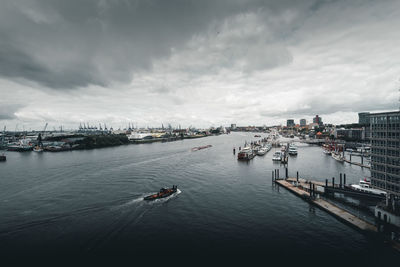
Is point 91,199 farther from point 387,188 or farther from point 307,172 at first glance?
point 307,172

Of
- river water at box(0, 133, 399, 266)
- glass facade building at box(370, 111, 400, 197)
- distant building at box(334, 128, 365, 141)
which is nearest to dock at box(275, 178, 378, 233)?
river water at box(0, 133, 399, 266)

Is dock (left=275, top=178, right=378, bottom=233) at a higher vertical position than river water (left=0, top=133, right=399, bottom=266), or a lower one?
higher

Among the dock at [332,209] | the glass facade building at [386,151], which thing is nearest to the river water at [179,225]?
the dock at [332,209]

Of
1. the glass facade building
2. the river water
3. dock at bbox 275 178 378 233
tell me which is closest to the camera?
the river water

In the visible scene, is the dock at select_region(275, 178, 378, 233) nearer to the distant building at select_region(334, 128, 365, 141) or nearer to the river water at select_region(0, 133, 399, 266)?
the river water at select_region(0, 133, 399, 266)

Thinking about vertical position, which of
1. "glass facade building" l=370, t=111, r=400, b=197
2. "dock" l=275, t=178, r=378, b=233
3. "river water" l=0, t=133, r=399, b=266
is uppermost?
"glass facade building" l=370, t=111, r=400, b=197

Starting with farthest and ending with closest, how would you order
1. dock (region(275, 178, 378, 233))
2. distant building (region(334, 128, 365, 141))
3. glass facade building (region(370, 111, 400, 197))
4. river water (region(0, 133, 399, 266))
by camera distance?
distant building (region(334, 128, 365, 141))
dock (region(275, 178, 378, 233))
glass facade building (region(370, 111, 400, 197))
river water (region(0, 133, 399, 266))

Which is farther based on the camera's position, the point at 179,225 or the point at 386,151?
the point at 179,225

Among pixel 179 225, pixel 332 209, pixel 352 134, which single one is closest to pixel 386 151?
pixel 332 209

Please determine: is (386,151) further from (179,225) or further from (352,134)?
(352,134)

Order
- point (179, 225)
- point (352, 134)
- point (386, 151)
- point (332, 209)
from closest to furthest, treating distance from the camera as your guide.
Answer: point (386, 151), point (179, 225), point (332, 209), point (352, 134)

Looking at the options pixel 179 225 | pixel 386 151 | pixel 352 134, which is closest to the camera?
pixel 386 151
